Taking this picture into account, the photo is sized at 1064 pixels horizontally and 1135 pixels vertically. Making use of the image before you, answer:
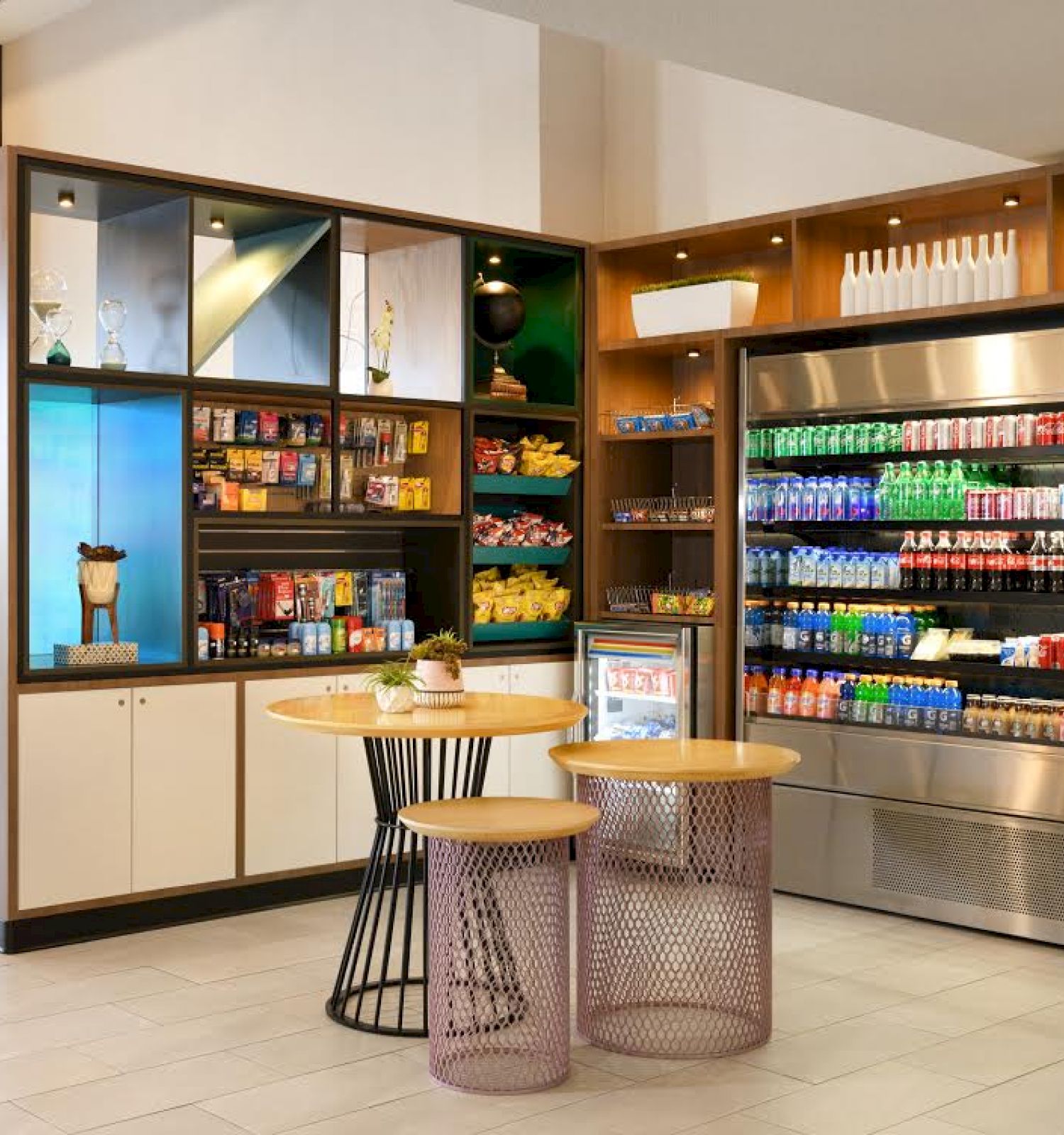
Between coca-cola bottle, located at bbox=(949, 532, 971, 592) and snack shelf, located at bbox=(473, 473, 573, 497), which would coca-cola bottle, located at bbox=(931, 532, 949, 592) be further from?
snack shelf, located at bbox=(473, 473, 573, 497)

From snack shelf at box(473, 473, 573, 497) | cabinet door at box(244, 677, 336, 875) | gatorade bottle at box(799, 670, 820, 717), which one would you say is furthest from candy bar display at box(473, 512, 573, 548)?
gatorade bottle at box(799, 670, 820, 717)

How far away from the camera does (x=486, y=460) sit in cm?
755

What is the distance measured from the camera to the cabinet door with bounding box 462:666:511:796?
7.27m

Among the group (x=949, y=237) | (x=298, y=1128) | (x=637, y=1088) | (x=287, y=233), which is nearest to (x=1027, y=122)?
(x=949, y=237)

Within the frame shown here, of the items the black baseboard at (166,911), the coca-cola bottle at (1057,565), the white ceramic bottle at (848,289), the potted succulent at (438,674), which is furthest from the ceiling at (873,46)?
the black baseboard at (166,911)

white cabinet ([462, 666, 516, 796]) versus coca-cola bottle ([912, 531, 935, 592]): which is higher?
coca-cola bottle ([912, 531, 935, 592])

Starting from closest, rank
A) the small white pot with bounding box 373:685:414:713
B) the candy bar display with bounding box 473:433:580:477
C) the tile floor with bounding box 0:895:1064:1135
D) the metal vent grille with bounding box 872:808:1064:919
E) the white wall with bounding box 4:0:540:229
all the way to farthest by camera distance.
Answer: the tile floor with bounding box 0:895:1064:1135
the small white pot with bounding box 373:685:414:713
the metal vent grille with bounding box 872:808:1064:919
the candy bar display with bounding box 473:433:580:477
the white wall with bounding box 4:0:540:229

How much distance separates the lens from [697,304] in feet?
24.0

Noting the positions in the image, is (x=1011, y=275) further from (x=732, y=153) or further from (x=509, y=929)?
(x=509, y=929)

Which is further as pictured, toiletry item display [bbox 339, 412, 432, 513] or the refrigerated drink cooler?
toiletry item display [bbox 339, 412, 432, 513]

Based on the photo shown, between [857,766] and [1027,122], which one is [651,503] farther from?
[1027,122]

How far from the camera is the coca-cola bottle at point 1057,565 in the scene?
20.1 ft

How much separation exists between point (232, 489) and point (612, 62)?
11.2 ft

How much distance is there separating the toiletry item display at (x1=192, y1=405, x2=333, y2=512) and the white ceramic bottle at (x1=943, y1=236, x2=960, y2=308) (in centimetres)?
271
